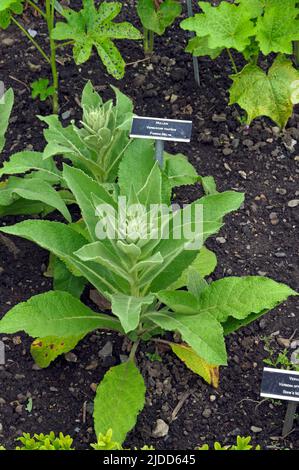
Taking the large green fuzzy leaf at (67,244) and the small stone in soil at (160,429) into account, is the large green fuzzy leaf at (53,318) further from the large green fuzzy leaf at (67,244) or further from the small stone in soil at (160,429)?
the small stone in soil at (160,429)

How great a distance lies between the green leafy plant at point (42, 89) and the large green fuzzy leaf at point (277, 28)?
3.50ft

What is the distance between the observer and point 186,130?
8.97 ft

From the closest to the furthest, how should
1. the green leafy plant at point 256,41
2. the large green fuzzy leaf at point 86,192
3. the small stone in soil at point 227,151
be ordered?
the large green fuzzy leaf at point 86,192 < the green leafy plant at point 256,41 < the small stone in soil at point 227,151

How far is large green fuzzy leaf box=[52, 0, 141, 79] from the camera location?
323 cm

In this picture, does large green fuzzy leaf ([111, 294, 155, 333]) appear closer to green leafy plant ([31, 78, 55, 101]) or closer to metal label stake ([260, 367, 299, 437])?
metal label stake ([260, 367, 299, 437])

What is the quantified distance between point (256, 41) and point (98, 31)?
2.41ft

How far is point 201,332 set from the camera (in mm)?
2348

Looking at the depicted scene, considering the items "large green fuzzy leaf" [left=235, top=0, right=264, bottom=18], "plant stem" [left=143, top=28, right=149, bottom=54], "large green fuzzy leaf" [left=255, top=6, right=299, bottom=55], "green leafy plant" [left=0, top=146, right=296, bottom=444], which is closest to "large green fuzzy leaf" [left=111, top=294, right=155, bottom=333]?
"green leafy plant" [left=0, top=146, right=296, bottom=444]

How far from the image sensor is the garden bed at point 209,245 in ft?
8.62

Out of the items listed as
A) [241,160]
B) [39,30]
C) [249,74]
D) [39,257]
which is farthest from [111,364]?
[39,30]

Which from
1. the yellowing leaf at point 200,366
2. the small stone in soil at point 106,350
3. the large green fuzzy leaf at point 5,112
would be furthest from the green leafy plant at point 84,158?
the yellowing leaf at point 200,366

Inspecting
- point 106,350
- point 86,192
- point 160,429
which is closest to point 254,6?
point 86,192
